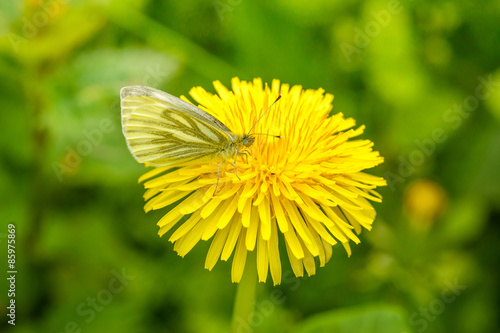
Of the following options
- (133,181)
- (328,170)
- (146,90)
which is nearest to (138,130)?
(146,90)

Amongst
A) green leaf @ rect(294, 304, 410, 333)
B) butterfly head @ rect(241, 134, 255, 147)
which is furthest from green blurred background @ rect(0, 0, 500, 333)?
butterfly head @ rect(241, 134, 255, 147)

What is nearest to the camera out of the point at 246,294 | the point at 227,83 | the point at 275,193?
the point at 275,193

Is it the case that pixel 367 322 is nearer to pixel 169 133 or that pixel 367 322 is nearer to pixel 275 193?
pixel 275 193

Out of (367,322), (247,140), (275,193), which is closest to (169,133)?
(247,140)

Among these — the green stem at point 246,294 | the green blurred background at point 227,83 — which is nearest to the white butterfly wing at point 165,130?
the green stem at point 246,294

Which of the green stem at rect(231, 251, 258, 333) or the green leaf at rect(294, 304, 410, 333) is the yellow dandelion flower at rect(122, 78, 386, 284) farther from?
the green leaf at rect(294, 304, 410, 333)

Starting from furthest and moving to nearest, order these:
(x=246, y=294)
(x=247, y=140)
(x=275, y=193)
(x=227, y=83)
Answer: (x=227, y=83) < (x=247, y=140) < (x=246, y=294) < (x=275, y=193)

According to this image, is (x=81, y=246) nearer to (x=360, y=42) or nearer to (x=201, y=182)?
(x=201, y=182)
